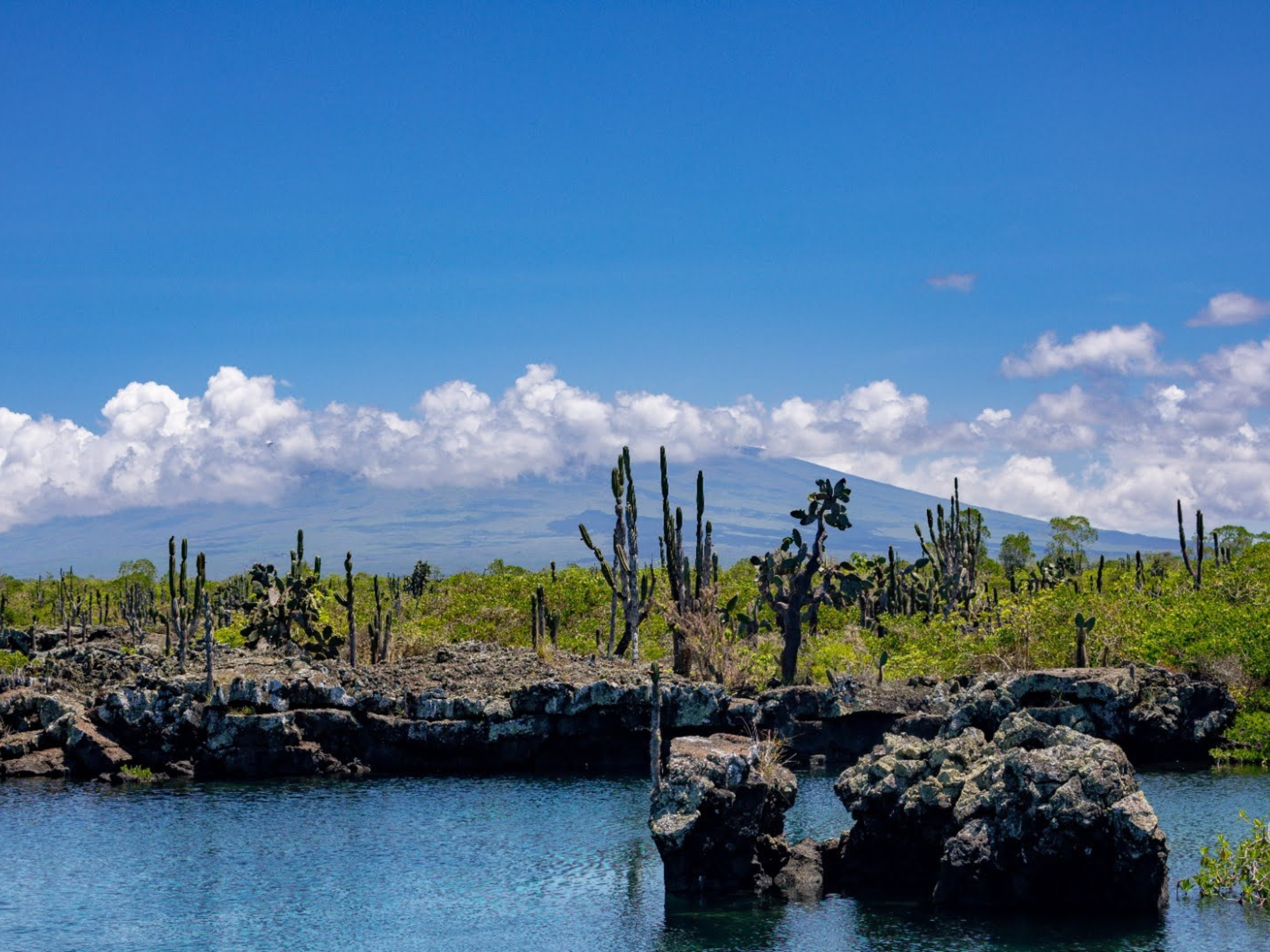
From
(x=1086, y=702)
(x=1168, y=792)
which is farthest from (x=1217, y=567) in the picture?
(x=1168, y=792)

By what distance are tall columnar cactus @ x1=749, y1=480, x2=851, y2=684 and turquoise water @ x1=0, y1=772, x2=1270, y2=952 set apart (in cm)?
817

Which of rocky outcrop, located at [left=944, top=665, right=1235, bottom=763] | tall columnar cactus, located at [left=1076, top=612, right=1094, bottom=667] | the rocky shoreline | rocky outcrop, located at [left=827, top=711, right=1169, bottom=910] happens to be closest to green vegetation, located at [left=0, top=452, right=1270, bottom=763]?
tall columnar cactus, located at [left=1076, top=612, right=1094, bottom=667]

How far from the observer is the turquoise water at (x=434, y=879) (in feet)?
93.1

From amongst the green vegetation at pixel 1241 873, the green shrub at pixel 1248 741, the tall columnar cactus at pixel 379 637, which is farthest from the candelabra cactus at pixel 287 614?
the green vegetation at pixel 1241 873

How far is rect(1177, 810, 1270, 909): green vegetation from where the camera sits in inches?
1128

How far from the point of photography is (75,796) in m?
48.6

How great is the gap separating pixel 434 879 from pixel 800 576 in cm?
2642

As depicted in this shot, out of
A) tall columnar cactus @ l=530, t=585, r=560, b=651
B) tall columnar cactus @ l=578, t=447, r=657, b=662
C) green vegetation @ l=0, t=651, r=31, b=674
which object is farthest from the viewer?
green vegetation @ l=0, t=651, r=31, b=674

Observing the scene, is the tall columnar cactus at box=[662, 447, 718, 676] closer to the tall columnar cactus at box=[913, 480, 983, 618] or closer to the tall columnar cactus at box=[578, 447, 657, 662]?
the tall columnar cactus at box=[578, 447, 657, 662]

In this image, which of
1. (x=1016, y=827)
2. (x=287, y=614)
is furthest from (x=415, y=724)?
(x=1016, y=827)

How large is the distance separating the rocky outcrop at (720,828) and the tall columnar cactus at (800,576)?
25131 mm

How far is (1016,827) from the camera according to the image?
95.2ft

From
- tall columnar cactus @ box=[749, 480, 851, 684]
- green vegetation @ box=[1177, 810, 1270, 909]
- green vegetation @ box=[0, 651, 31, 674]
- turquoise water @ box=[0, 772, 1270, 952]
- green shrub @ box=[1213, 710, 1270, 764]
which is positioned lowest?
turquoise water @ box=[0, 772, 1270, 952]

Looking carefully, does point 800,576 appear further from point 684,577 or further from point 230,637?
point 230,637
